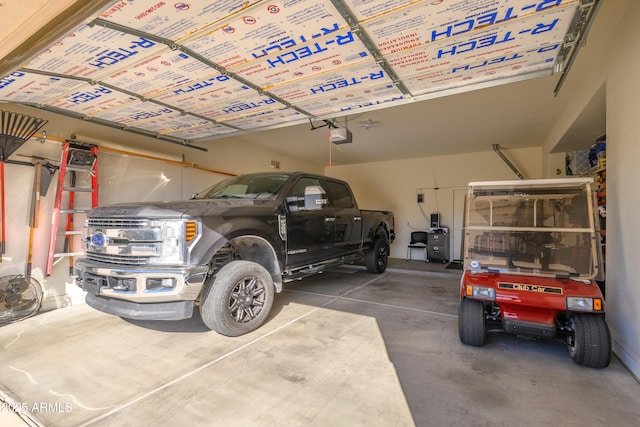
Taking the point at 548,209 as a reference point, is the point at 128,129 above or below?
above

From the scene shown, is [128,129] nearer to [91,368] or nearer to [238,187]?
[238,187]

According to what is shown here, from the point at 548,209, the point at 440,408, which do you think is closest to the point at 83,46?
the point at 440,408

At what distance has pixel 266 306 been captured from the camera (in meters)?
3.22

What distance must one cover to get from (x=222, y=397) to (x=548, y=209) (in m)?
3.45

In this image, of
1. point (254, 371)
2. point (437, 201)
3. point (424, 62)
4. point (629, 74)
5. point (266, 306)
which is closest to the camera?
point (254, 371)

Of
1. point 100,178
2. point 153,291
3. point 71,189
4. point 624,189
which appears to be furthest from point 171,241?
point 624,189

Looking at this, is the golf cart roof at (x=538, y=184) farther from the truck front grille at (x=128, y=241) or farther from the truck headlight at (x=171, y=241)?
the truck front grille at (x=128, y=241)

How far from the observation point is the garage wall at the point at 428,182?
7879 millimetres

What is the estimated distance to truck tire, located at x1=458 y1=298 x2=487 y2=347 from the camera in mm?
2646

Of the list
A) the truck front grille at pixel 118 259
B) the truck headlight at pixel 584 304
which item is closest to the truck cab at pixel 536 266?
the truck headlight at pixel 584 304

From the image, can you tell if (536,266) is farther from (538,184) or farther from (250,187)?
(250,187)

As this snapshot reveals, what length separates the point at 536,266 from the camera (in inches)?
112

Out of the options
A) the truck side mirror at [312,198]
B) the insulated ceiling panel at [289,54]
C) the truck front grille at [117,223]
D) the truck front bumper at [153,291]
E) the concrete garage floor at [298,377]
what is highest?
the insulated ceiling panel at [289,54]

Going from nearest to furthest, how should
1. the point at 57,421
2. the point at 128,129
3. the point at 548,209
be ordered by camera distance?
the point at 57,421 < the point at 548,209 < the point at 128,129
